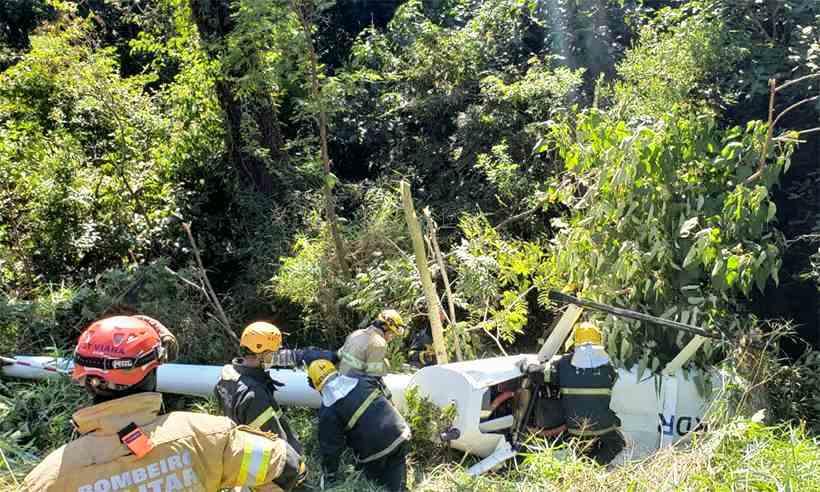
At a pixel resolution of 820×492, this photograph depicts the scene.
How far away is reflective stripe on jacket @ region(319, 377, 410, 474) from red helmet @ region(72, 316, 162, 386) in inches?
81.1

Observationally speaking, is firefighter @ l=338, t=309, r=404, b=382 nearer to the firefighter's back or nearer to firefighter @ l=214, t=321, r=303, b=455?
firefighter @ l=214, t=321, r=303, b=455

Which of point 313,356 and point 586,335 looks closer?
point 586,335

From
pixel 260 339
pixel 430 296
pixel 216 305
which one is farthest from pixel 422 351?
pixel 260 339

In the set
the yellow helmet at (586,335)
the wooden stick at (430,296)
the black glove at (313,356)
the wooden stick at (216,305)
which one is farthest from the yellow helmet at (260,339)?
the wooden stick at (216,305)

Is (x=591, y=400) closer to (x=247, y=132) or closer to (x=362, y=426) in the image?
(x=362, y=426)

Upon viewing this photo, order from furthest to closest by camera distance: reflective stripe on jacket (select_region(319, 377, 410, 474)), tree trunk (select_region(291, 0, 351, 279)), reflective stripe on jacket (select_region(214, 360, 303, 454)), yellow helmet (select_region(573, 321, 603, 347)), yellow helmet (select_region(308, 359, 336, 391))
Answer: tree trunk (select_region(291, 0, 351, 279)) < yellow helmet (select_region(573, 321, 603, 347)) < yellow helmet (select_region(308, 359, 336, 391)) < reflective stripe on jacket (select_region(319, 377, 410, 474)) < reflective stripe on jacket (select_region(214, 360, 303, 454))

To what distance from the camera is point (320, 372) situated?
13.8 ft

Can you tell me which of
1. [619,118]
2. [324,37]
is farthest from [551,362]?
[324,37]

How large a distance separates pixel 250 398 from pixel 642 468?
1.95 meters

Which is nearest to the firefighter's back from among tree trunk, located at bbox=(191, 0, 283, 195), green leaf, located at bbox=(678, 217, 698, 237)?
green leaf, located at bbox=(678, 217, 698, 237)

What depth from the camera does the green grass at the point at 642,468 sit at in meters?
3.13

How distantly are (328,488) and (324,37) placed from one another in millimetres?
8533

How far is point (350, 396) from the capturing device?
409 centimetres

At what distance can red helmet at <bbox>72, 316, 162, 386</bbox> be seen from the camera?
6.76ft
